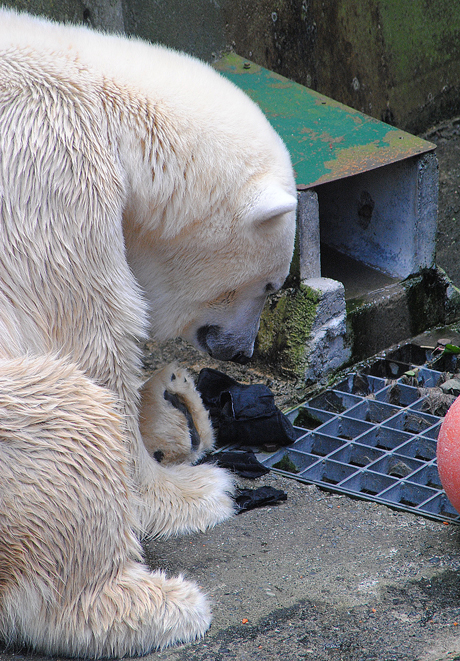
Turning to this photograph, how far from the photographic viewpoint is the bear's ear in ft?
7.71

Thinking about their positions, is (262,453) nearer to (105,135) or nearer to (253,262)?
(253,262)

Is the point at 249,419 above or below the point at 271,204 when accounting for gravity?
below

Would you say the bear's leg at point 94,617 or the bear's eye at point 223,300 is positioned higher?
the bear's eye at point 223,300

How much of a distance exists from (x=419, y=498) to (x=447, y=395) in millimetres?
680

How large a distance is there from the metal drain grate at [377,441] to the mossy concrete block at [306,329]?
6.1 inches

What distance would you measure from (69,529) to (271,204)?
1.16 metres

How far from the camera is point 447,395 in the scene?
328cm

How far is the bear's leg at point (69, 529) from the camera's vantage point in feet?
6.07

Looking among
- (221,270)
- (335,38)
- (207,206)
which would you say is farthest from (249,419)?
(335,38)

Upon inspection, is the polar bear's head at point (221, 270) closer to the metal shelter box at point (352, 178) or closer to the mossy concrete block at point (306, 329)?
the mossy concrete block at point (306, 329)

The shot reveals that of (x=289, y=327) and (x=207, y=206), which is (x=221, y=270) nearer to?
(x=207, y=206)

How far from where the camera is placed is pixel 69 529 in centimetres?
188

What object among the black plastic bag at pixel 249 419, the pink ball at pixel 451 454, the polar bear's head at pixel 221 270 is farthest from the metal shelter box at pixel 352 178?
the pink ball at pixel 451 454

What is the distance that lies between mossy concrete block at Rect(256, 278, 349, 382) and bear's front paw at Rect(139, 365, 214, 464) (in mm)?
727
